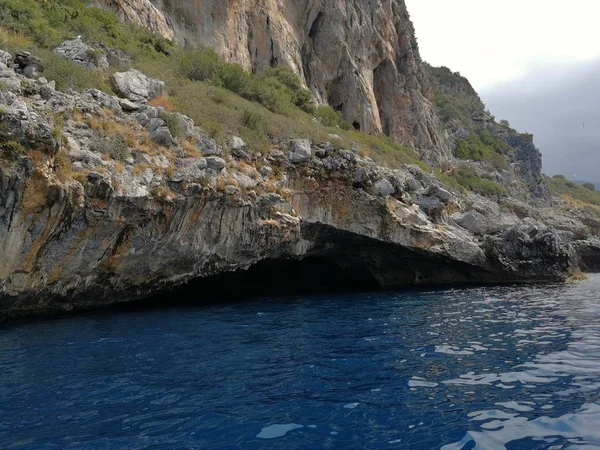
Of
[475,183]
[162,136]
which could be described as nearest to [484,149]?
[475,183]

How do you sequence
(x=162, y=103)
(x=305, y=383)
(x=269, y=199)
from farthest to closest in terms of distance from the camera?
1. (x=162, y=103)
2. (x=269, y=199)
3. (x=305, y=383)

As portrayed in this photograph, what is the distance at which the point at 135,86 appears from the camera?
53.4 ft

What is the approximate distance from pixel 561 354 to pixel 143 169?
455 inches

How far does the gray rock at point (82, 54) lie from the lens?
16.6 m

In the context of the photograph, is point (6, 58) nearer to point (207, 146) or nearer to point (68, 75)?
point (68, 75)

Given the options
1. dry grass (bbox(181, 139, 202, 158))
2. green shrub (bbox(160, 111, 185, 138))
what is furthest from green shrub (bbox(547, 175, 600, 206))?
green shrub (bbox(160, 111, 185, 138))

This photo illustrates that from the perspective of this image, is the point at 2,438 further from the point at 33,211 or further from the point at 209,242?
the point at 209,242

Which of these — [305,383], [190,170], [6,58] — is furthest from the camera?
[190,170]

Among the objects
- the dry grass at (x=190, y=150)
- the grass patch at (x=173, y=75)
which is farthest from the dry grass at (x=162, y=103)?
the dry grass at (x=190, y=150)

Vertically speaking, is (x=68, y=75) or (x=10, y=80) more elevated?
(x=68, y=75)

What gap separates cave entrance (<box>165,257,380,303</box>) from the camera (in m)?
19.5

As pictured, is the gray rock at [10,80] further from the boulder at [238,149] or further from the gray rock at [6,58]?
the boulder at [238,149]

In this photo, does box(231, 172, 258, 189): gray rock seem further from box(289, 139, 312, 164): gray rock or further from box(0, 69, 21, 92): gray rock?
box(0, 69, 21, 92): gray rock

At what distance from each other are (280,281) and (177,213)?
1031 cm
